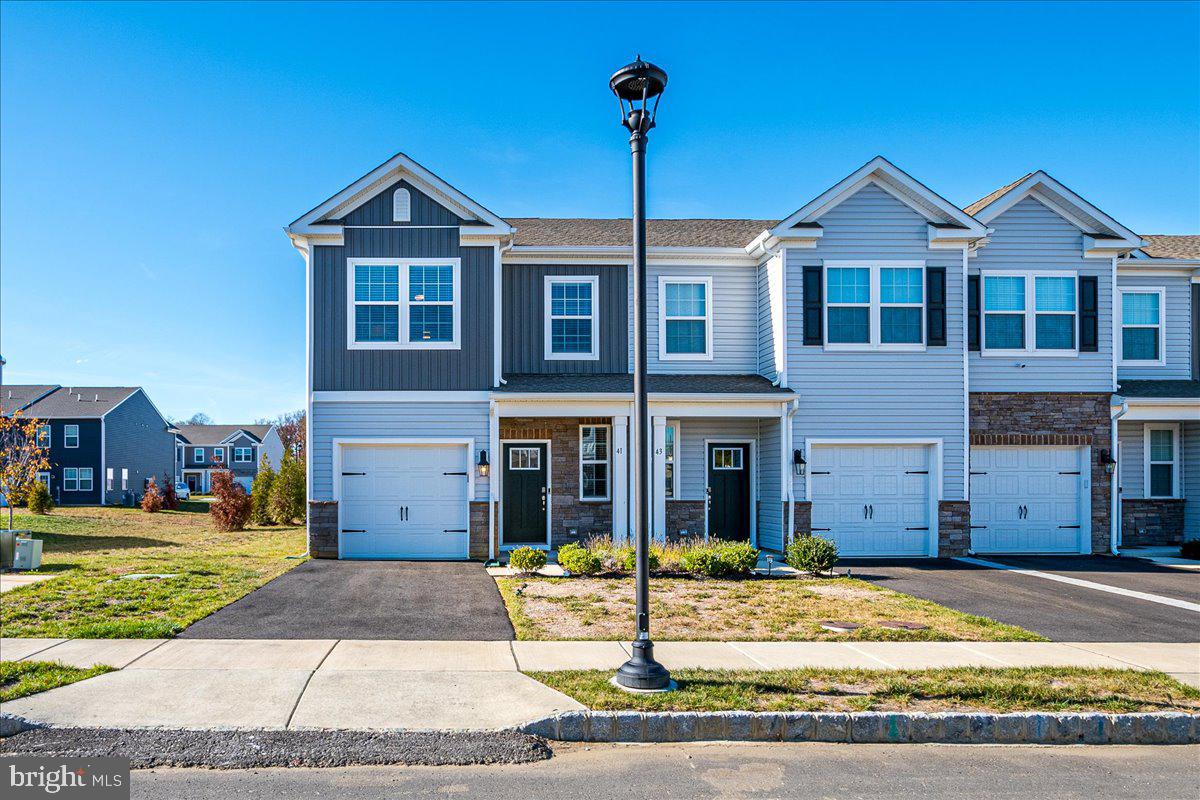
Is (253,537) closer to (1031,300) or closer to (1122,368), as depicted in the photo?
(1031,300)

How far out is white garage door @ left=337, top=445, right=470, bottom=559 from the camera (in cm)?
1538

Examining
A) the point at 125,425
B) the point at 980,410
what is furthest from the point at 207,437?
the point at 980,410

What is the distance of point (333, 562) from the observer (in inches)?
574

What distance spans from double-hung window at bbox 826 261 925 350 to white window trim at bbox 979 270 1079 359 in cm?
157

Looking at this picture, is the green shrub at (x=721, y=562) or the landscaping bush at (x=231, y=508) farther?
the landscaping bush at (x=231, y=508)

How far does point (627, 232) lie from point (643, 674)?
44.7 ft

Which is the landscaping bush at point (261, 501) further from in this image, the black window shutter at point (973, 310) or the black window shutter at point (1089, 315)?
the black window shutter at point (1089, 315)

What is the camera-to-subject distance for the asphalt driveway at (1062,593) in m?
9.79

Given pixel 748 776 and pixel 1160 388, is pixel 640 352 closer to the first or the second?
pixel 748 776

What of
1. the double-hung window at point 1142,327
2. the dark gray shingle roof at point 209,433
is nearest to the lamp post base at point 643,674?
the double-hung window at point 1142,327

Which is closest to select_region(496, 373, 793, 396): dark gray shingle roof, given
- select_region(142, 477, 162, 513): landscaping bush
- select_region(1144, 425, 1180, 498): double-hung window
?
select_region(1144, 425, 1180, 498): double-hung window

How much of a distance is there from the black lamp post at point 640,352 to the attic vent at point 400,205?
9.10 metres

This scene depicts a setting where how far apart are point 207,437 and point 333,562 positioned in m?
54.2

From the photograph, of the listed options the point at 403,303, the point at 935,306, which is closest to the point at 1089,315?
the point at 935,306
